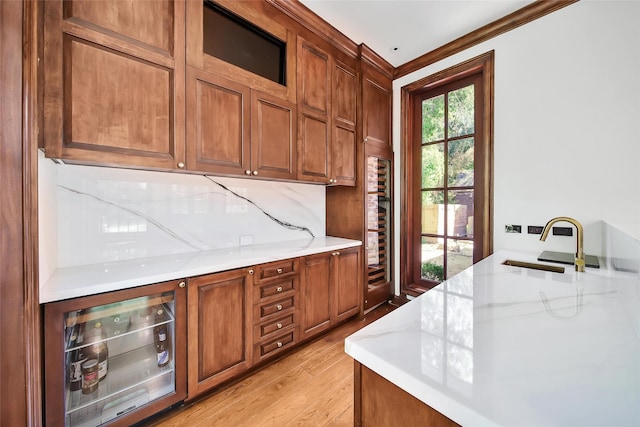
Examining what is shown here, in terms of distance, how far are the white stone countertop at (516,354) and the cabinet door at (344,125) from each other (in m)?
1.70

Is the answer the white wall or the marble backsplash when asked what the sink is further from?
the marble backsplash

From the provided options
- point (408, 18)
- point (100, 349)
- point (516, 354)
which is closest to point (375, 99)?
point (408, 18)

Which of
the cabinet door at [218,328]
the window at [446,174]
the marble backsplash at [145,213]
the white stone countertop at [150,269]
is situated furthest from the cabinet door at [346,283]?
the cabinet door at [218,328]

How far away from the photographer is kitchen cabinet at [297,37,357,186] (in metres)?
2.13

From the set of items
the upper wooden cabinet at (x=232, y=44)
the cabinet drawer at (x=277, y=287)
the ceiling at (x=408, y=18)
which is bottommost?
the cabinet drawer at (x=277, y=287)

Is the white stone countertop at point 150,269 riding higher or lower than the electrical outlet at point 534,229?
lower

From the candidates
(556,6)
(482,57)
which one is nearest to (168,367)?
(482,57)

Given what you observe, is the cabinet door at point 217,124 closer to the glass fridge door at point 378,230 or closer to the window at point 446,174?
the glass fridge door at point 378,230

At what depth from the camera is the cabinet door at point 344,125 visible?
238 centimetres

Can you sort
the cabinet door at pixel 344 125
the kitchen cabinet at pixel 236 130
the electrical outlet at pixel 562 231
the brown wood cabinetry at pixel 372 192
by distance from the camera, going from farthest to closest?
the brown wood cabinetry at pixel 372 192
the cabinet door at pixel 344 125
the electrical outlet at pixel 562 231
the kitchen cabinet at pixel 236 130

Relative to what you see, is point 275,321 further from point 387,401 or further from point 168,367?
point 387,401

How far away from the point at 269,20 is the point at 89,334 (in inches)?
90.7

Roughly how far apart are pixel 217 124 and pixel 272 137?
42 centimetres

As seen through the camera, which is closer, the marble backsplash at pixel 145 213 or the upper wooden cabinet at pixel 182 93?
the upper wooden cabinet at pixel 182 93
